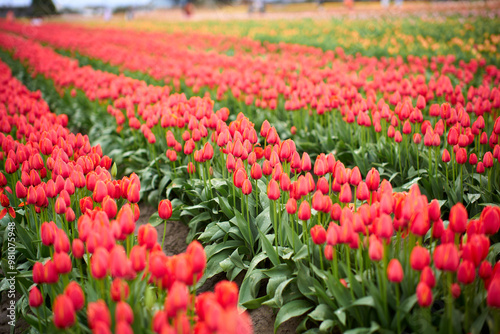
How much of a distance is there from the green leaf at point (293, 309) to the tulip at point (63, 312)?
128 centimetres

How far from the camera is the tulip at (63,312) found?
1.60m

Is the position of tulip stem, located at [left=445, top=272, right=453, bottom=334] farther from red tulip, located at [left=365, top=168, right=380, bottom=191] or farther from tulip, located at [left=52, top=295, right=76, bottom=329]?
tulip, located at [left=52, top=295, right=76, bottom=329]

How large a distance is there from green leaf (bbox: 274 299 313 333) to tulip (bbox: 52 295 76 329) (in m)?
1.28

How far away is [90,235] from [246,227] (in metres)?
1.42

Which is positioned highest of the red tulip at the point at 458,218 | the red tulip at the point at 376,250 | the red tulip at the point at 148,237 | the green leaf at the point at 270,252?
the red tulip at the point at 458,218

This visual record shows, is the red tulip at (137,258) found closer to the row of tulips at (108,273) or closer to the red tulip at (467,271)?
the row of tulips at (108,273)

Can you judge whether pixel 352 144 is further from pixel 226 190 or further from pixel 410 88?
pixel 226 190

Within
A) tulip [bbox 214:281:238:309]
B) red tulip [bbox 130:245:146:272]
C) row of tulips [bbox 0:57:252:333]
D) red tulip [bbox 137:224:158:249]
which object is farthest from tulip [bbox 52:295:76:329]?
tulip [bbox 214:281:238:309]

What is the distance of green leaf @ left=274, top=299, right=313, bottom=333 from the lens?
2.48 m

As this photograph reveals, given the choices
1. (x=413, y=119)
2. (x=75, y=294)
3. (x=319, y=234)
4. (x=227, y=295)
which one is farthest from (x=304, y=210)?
(x=413, y=119)

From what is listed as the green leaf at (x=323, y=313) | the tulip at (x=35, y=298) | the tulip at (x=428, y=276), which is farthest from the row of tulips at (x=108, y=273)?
the tulip at (x=428, y=276)

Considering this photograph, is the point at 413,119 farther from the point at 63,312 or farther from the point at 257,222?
the point at 63,312

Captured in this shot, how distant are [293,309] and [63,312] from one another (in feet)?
4.63

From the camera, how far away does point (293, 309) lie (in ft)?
8.29
